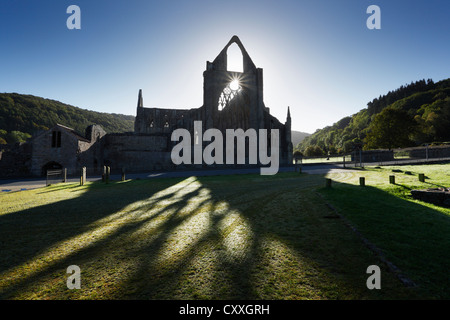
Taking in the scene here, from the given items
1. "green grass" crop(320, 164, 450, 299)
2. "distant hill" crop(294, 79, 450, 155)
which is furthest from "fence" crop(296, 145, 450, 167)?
"green grass" crop(320, 164, 450, 299)

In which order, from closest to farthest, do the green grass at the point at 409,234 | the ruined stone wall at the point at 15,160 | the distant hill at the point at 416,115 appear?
the green grass at the point at 409,234 → the ruined stone wall at the point at 15,160 → the distant hill at the point at 416,115

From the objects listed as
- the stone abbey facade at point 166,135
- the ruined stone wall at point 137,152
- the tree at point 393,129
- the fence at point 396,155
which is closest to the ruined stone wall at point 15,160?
the stone abbey facade at point 166,135

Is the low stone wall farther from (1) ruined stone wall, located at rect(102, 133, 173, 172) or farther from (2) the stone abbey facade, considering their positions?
(1) ruined stone wall, located at rect(102, 133, 173, 172)

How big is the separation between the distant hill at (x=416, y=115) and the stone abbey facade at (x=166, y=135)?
56.7 ft

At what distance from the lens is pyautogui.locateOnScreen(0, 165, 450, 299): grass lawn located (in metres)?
2.44

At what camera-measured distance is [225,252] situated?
3533mm

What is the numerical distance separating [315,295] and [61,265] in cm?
391

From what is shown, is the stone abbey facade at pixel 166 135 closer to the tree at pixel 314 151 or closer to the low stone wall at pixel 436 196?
the low stone wall at pixel 436 196

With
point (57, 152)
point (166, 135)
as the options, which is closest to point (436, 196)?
point (166, 135)

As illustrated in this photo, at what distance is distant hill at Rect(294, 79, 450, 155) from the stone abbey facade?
17273 mm

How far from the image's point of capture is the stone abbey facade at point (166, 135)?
25.0m

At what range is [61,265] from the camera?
320 centimetres
